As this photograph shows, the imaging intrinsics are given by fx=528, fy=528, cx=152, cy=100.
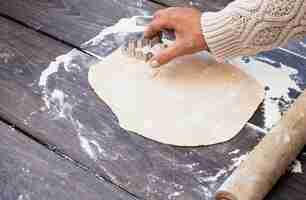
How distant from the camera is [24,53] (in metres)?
1.13

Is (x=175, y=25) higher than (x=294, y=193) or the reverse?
higher

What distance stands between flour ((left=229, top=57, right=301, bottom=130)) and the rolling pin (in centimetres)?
6

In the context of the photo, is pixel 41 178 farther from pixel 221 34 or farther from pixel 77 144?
pixel 221 34

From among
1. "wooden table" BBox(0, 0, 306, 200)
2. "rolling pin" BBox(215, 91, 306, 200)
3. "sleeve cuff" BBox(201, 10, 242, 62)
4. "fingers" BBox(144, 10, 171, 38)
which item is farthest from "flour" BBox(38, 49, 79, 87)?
"rolling pin" BBox(215, 91, 306, 200)

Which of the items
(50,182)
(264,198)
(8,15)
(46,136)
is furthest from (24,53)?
(264,198)

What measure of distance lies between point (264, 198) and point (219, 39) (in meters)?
0.32

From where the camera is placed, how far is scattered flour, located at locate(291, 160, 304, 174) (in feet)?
2.91

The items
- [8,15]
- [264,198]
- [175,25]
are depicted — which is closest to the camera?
[264,198]

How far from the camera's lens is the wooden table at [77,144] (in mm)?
848

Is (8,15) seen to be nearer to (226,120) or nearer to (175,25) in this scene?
(175,25)

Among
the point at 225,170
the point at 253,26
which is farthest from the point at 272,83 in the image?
the point at 225,170

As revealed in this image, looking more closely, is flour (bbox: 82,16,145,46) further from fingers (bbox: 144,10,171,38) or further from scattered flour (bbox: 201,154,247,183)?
scattered flour (bbox: 201,154,247,183)

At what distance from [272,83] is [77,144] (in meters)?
0.42

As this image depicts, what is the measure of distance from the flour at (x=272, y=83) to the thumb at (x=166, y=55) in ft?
0.49
